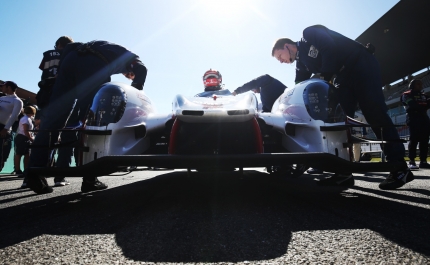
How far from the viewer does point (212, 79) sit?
4215mm

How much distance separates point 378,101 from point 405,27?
18087mm

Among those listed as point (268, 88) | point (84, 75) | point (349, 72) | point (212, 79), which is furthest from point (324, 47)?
point (84, 75)

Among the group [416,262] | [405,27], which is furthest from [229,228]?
[405,27]

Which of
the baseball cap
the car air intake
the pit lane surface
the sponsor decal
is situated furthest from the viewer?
the baseball cap

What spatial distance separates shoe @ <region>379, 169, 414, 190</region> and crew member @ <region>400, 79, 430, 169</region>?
12.5 ft

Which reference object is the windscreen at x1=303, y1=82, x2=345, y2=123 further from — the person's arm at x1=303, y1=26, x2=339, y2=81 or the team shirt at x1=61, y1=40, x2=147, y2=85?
the team shirt at x1=61, y1=40, x2=147, y2=85

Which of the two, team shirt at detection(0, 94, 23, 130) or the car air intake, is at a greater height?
team shirt at detection(0, 94, 23, 130)

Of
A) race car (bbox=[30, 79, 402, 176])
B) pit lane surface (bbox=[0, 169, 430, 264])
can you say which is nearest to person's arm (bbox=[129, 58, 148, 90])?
race car (bbox=[30, 79, 402, 176])

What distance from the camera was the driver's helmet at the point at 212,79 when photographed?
417 centimetres

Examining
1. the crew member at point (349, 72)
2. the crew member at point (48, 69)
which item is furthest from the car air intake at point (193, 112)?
the crew member at point (48, 69)

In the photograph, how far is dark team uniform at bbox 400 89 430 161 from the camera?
5.47 meters

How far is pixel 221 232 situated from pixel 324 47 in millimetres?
2211

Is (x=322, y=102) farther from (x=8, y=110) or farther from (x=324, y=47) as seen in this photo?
(x=8, y=110)

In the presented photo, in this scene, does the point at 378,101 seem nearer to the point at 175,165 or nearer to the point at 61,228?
the point at 175,165
